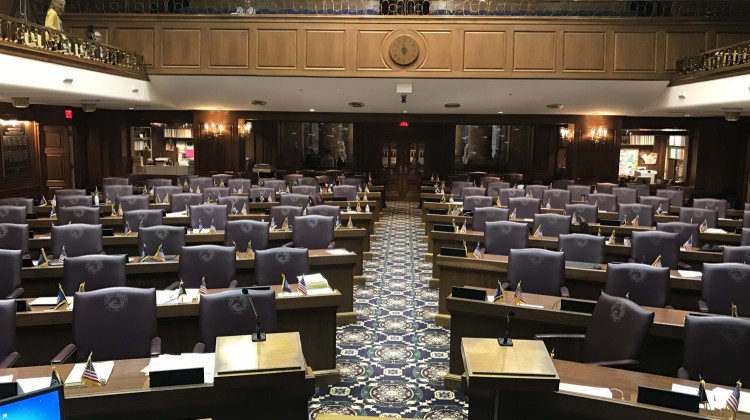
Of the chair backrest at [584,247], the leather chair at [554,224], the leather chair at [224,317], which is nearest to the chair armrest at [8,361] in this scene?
the leather chair at [224,317]

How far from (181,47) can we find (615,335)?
35.8 feet

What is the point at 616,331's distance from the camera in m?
3.80

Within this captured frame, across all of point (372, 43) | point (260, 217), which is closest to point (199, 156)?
point (372, 43)

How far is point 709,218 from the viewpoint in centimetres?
851

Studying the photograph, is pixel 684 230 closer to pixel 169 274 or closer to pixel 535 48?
pixel 535 48

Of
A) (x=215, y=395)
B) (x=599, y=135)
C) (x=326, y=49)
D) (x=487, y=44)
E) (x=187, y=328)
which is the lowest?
(x=187, y=328)

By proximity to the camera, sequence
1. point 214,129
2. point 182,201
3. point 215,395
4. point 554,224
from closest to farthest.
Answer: point 215,395 < point 554,224 < point 182,201 < point 214,129

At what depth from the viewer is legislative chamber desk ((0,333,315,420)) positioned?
9.49 ft

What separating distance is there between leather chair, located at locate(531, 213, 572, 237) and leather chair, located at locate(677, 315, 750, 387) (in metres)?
3.86

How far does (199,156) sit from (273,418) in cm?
1462

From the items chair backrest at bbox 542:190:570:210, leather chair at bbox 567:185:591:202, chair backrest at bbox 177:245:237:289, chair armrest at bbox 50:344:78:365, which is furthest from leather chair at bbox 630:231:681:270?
leather chair at bbox 567:185:591:202

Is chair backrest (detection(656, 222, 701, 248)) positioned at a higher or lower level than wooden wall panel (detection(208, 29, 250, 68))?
lower

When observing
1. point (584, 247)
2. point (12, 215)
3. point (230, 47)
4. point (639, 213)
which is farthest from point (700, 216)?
point (12, 215)

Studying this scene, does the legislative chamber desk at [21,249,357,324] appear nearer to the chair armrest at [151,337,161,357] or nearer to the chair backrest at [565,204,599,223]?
the chair armrest at [151,337,161,357]
